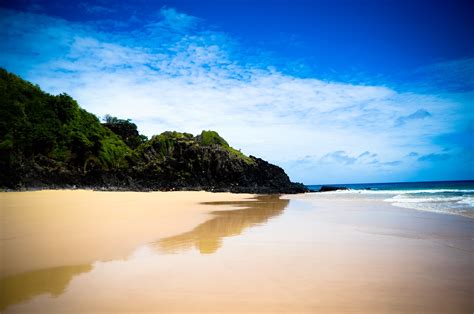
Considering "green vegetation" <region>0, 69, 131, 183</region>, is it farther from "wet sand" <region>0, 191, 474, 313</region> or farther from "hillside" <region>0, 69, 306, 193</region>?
"wet sand" <region>0, 191, 474, 313</region>

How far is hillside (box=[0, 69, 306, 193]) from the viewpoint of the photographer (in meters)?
31.3

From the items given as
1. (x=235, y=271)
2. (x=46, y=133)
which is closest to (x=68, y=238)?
(x=235, y=271)

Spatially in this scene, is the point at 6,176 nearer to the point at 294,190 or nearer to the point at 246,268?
the point at 246,268

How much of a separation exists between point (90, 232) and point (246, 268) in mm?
5056

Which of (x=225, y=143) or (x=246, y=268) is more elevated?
(x=225, y=143)

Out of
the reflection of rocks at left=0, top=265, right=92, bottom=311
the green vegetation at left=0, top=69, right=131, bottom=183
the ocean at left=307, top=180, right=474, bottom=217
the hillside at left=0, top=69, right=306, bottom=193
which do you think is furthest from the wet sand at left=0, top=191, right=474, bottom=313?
the green vegetation at left=0, top=69, right=131, bottom=183

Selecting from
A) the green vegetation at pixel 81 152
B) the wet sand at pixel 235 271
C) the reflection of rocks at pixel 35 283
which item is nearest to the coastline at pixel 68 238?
the wet sand at pixel 235 271

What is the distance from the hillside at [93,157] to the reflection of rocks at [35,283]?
2606 centimetres

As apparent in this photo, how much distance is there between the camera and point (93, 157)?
128ft

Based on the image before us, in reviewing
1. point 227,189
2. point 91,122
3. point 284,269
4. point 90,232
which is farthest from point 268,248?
point 91,122

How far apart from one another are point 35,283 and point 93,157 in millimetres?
38502

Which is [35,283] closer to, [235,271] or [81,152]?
[235,271]

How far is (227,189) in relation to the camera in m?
40.7

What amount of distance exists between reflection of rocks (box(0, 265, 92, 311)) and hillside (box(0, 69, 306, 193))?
26.1 m
